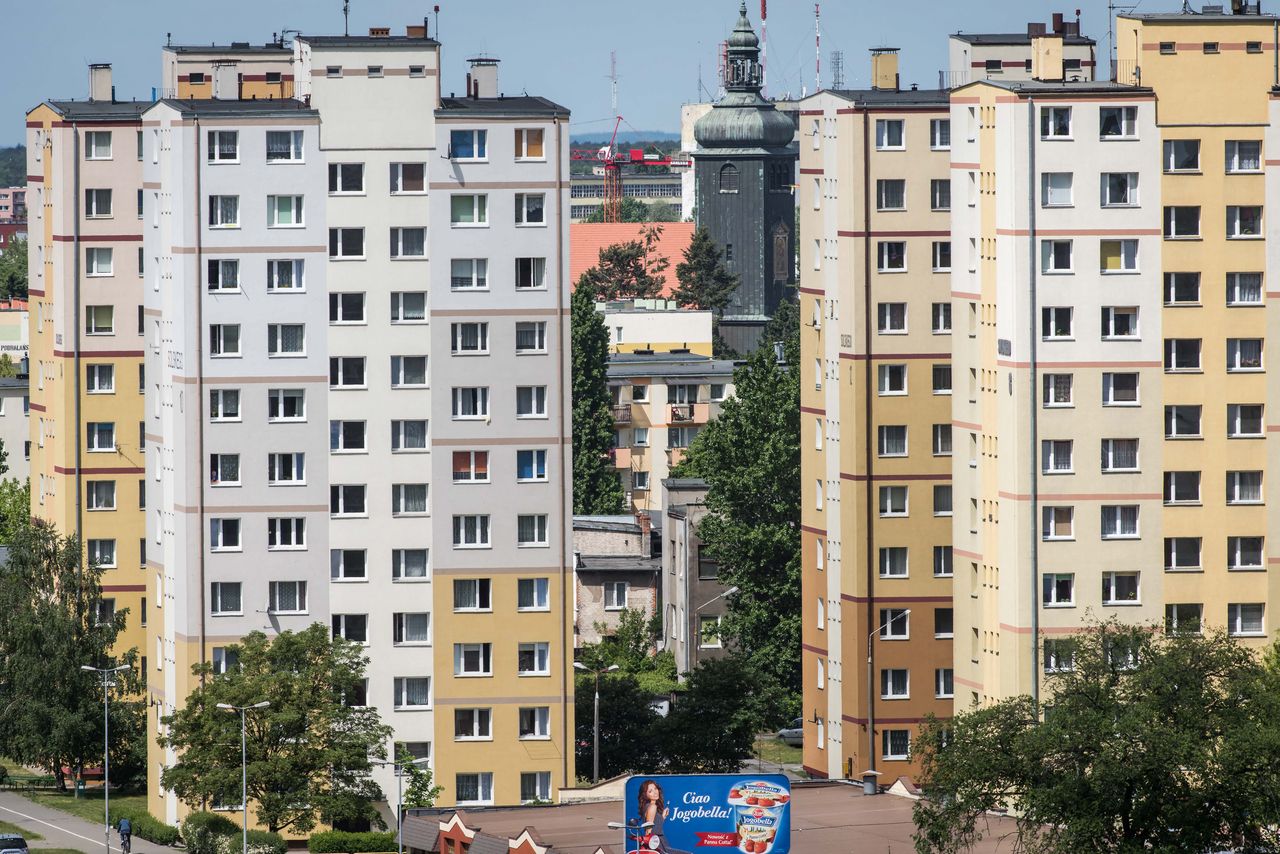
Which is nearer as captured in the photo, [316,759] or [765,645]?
[316,759]

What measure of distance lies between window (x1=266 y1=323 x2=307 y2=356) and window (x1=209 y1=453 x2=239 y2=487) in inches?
169

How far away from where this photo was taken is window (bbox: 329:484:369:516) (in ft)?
399

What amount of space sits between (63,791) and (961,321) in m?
47.5

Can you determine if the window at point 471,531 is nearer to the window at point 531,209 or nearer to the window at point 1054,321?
the window at point 531,209

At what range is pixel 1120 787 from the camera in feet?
300

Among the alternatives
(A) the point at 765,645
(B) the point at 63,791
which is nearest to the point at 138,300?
(B) the point at 63,791

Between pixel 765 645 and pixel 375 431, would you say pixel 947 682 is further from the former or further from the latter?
pixel 375 431

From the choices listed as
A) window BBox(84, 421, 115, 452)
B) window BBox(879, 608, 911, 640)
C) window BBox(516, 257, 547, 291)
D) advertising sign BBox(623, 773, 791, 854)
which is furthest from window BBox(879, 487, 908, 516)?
window BBox(84, 421, 115, 452)

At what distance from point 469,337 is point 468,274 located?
2.41 meters

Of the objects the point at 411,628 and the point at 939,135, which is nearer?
the point at 411,628

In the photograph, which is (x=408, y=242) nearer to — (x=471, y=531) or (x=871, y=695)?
(x=471, y=531)

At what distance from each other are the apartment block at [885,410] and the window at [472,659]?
16405 millimetres

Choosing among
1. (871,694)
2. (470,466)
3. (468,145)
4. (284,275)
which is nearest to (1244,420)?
(871,694)

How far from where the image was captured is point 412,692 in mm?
121500
